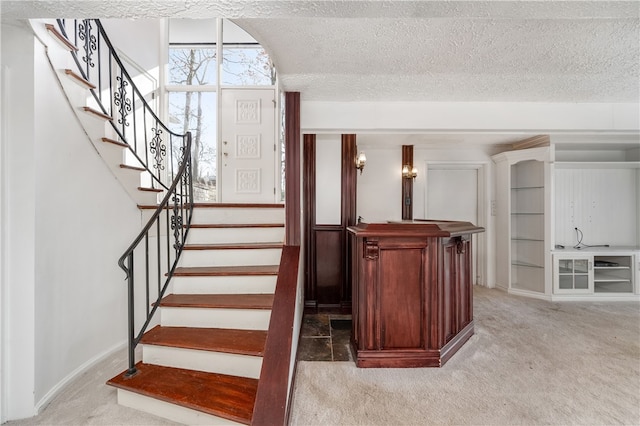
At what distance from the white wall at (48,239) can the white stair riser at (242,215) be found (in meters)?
0.84

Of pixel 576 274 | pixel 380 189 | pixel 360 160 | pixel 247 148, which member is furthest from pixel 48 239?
pixel 576 274

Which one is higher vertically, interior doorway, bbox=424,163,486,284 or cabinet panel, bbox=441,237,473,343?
interior doorway, bbox=424,163,486,284

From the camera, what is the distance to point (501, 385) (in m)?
1.92

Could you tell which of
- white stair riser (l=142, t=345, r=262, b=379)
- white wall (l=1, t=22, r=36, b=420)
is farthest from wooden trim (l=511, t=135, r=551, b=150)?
white wall (l=1, t=22, r=36, b=420)

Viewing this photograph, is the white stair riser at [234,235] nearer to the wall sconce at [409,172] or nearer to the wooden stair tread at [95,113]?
the wooden stair tread at [95,113]

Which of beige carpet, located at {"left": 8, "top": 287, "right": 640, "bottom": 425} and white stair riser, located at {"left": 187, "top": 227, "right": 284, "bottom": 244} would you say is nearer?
beige carpet, located at {"left": 8, "top": 287, "right": 640, "bottom": 425}

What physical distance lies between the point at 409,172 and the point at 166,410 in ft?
12.2

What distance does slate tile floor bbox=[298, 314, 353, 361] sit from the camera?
2344mm

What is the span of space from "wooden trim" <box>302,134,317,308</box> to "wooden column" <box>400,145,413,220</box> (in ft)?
4.71

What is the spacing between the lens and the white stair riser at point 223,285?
2230 millimetres

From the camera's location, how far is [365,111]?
2537 mm

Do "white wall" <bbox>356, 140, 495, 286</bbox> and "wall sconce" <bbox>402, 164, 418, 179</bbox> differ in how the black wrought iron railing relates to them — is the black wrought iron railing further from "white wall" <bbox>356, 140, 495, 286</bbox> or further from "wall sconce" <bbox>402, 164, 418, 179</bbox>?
"wall sconce" <bbox>402, 164, 418, 179</bbox>

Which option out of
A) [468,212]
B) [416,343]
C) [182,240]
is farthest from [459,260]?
[182,240]

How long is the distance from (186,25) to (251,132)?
1883 millimetres
